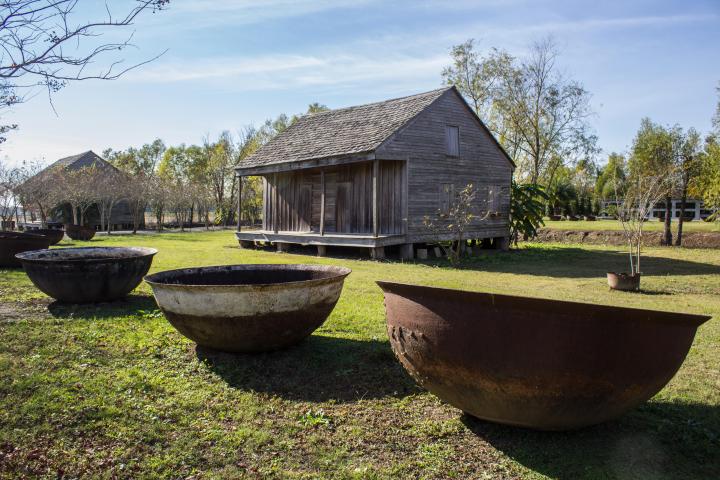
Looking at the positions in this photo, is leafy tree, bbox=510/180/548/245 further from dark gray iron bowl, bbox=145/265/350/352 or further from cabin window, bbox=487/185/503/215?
dark gray iron bowl, bbox=145/265/350/352

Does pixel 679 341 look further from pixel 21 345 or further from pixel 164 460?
pixel 21 345

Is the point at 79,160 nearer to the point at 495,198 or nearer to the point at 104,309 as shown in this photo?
the point at 495,198

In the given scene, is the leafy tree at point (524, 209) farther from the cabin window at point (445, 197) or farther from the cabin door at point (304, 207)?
the cabin door at point (304, 207)

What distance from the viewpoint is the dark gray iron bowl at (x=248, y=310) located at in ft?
15.8

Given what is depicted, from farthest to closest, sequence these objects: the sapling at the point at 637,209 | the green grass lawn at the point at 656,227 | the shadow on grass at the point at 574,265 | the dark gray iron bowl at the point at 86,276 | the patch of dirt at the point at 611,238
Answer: the green grass lawn at the point at 656,227, the patch of dirt at the point at 611,238, the shadow on grass at the point at 574,265, the sapling at the point at 637,209, the dark gray iron bowl at the point at 86,276

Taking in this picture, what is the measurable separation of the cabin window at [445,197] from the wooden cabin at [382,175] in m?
0.04

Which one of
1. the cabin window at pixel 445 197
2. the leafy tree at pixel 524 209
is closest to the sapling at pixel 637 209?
the cabin window at pixel 445 197

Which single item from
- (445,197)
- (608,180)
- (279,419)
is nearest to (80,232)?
(445,197)

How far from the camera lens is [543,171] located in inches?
1359

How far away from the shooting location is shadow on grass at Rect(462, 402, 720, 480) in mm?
3135

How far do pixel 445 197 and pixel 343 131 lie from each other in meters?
4.91

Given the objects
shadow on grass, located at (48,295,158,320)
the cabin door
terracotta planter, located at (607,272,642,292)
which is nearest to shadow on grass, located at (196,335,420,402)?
shadow on grass, located at (48,295,158,320)

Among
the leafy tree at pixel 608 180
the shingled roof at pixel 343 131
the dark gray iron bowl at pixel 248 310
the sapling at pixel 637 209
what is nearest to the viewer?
the dark gray iron bowl at pixel 248 310

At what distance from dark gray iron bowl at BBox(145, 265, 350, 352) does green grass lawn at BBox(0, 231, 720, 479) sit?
0.92ft
